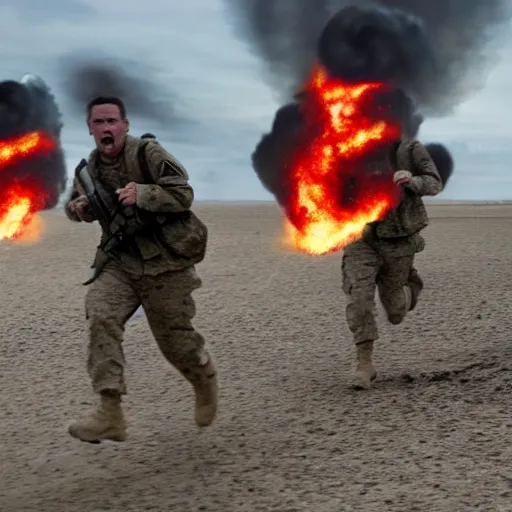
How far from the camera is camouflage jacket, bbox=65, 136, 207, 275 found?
5465 mm

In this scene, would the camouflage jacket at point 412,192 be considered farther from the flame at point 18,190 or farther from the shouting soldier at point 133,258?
the flame at point 18,190

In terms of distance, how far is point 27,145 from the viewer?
643cm

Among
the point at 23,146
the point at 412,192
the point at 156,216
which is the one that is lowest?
the point at 156,216

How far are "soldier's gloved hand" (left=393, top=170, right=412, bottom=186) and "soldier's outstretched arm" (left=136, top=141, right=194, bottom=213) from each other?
218cm

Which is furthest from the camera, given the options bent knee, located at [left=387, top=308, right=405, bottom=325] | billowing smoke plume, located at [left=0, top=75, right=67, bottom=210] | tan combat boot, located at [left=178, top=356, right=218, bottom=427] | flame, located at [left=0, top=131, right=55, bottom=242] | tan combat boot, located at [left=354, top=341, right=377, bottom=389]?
bent knee, located at [left=387, top=308, right=405, bottom=325]

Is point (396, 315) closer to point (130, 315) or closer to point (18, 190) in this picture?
point (130, 315)

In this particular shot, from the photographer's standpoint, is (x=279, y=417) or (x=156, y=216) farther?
(x=279, y=417)

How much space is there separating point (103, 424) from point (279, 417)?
140 cm

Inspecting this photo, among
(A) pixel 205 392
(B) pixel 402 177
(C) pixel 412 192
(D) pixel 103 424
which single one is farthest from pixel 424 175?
(D) pixel 103 424

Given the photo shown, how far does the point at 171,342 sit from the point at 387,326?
15.5 ft

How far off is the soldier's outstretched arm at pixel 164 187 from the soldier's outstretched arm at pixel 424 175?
91.9 inches

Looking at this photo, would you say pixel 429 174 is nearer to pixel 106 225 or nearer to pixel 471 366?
pixel 471 366

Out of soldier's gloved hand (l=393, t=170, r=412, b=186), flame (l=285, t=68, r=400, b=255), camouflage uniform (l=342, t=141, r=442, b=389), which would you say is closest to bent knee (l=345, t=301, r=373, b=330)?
camouflage uniform (l=342, t=141, r=442, b=389)

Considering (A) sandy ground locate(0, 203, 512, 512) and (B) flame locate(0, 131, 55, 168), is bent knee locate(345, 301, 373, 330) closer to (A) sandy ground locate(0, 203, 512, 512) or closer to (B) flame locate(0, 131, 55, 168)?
(A) sandy ground locate(0, 203, 512, 512)
